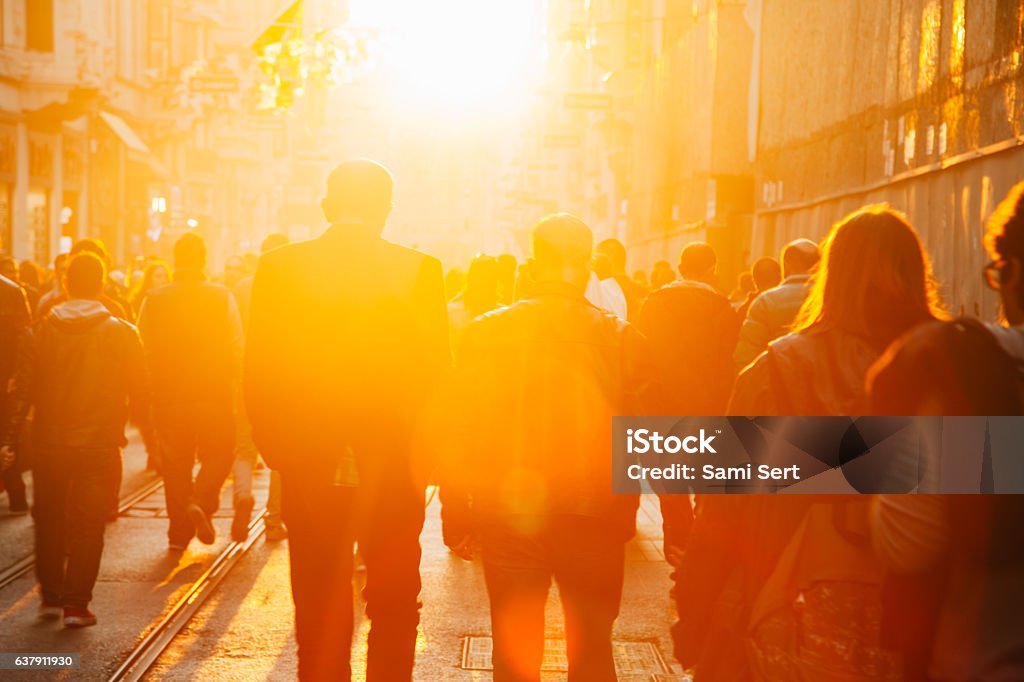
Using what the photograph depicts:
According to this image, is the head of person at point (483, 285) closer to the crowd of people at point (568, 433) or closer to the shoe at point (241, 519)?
the crowd of people at point (568, 433)

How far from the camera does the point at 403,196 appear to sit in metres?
98.5

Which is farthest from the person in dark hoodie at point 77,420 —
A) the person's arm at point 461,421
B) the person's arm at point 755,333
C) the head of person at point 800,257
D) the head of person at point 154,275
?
the head of person at point 154,275

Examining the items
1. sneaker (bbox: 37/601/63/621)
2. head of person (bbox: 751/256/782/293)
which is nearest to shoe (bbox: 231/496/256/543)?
sneaker (bbox: 37/601/63/621)

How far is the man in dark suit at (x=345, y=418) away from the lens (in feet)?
16.5

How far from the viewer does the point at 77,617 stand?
7254mm

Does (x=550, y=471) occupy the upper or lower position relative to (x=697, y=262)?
lower

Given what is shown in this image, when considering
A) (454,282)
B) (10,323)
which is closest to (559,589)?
(10,323)

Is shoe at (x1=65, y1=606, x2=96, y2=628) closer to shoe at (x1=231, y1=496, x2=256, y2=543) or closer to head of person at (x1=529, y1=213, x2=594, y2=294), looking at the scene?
shoe at (x1=231, y1=496, x2=256, y2=543)

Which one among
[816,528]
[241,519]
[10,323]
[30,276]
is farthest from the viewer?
[30,276]

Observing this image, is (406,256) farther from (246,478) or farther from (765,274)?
(246,478)

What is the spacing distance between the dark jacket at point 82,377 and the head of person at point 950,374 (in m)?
5.65

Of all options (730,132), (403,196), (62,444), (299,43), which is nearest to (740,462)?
(62,444)

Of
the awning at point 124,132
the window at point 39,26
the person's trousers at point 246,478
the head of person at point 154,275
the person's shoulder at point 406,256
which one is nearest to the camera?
the person's shoulder at point 406,256

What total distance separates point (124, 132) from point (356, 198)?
32.7 meters
